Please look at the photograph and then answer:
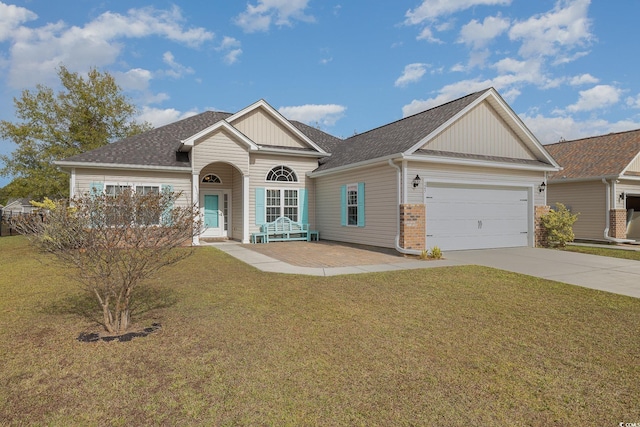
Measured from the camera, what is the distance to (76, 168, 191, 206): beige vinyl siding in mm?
13312

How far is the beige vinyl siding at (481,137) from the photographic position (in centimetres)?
1231

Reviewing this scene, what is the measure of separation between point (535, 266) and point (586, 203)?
432 inches

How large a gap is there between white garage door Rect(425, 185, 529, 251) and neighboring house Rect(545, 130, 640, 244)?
5774 mm

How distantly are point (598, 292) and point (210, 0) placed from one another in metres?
12.9

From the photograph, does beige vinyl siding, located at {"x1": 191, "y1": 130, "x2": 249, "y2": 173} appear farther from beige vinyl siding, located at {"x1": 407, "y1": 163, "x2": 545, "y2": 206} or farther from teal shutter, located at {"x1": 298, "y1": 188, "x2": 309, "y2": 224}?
beige vinyl siding, located at {"x1": 407, "y1": 163, "x2": 545, "y2": 206}

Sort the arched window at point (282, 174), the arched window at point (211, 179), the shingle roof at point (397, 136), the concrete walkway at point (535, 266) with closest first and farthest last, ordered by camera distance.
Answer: the concrete walkway at point (535, 266) < the shingle roof at point (397, 136) < the arched window at point (282, 174) < the arched window at point (211, 179)

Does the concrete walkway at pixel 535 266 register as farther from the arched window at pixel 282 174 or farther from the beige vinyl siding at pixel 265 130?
the beige vinyl siding at pixel 265 130

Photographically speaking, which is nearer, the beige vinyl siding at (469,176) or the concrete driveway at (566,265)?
the concrete driveway at (566,265)

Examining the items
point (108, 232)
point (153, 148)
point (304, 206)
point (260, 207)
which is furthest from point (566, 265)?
point (153, 148)

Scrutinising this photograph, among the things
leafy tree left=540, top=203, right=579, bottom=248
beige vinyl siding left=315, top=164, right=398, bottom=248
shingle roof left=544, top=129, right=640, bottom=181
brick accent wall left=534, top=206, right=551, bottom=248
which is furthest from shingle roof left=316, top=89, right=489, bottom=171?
shingle roof left=544, top=129, right=640, bottom=181

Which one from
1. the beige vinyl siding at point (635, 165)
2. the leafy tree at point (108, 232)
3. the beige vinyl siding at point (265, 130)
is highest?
the beige vinyl siding at point (265, 130)

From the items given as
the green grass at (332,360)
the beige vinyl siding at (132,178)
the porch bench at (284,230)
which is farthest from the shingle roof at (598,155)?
the beige vinyl siding at (132,178)

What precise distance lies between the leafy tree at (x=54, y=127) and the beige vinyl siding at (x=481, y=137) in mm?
27115

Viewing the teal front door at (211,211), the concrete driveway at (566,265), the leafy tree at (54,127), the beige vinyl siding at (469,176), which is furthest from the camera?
the leafy tree at (54,127)
